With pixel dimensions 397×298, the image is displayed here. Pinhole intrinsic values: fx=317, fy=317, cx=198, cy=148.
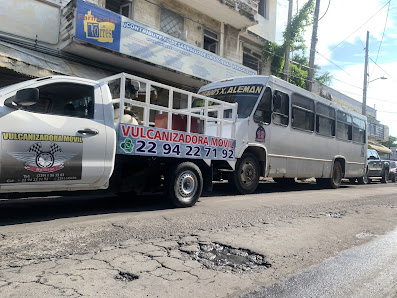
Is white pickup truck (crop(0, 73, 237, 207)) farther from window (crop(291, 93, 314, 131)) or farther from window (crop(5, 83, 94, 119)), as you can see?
window (crop(291, 93, 314, 131))

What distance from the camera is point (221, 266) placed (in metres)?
3.22

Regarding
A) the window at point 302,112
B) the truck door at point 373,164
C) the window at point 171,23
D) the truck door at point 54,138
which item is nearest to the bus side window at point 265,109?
the window at point 302,112

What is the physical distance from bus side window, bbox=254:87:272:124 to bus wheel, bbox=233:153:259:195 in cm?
101

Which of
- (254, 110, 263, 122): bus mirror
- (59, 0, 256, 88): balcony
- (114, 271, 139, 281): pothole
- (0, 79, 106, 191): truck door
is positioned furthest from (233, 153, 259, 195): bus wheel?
(59, 0, 256, 88): balcony

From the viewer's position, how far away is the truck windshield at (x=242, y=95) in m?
8.12

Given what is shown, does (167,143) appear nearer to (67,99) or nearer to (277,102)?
(67,99)

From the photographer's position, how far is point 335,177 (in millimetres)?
12195

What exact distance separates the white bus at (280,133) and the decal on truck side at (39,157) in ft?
11.3

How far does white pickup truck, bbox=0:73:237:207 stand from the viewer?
404 cm

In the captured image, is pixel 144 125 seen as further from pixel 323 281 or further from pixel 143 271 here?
pixel 323 281

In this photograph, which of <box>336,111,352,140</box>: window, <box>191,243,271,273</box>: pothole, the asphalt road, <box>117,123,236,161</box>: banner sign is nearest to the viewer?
the asphalt road

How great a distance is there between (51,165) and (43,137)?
0.39 m

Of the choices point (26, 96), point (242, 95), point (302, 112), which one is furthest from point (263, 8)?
point (26, 96)

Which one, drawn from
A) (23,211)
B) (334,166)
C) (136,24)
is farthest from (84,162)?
(334,166)
